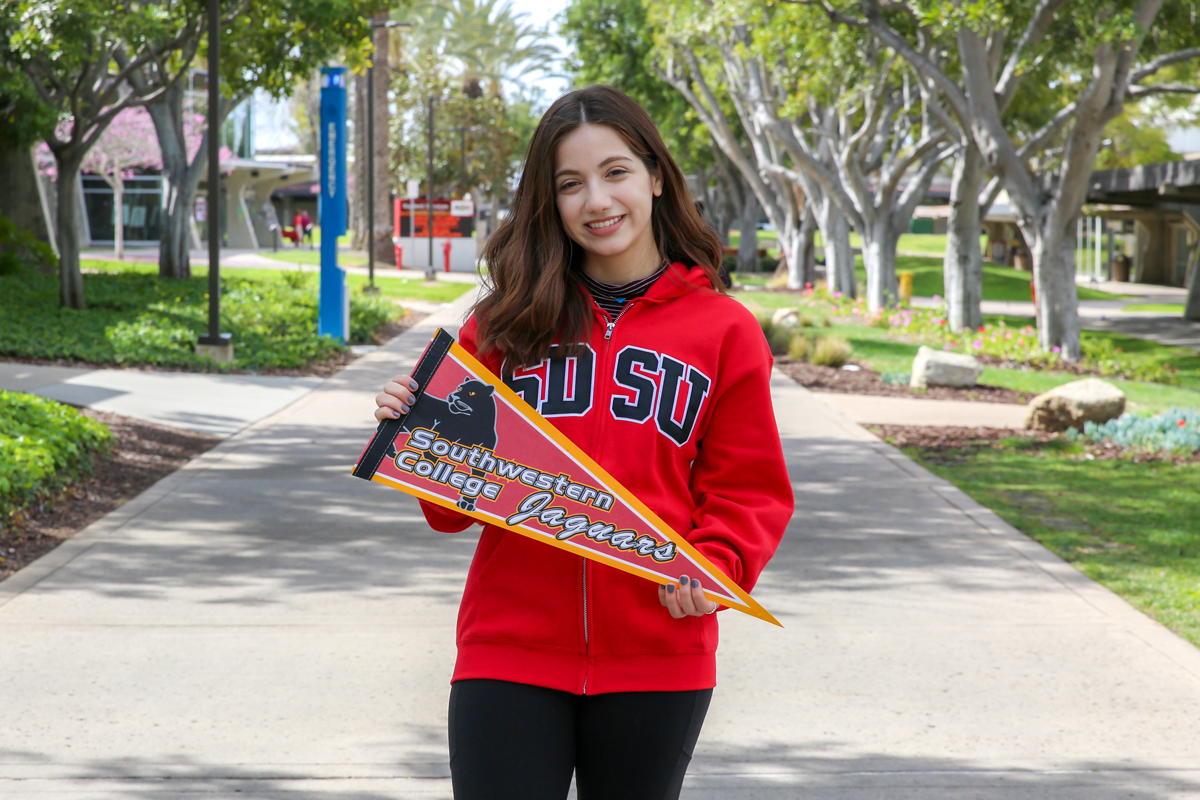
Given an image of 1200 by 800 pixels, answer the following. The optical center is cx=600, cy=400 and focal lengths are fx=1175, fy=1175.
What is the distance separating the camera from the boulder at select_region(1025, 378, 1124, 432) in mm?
10398

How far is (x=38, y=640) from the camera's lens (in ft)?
15.4

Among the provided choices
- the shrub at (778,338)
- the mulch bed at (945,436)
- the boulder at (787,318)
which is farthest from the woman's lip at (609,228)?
the boulder at (787,318)

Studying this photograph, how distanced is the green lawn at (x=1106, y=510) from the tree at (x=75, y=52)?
35.8 feet

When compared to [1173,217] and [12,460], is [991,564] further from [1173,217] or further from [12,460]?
[1173,217]

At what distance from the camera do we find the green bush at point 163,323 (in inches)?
510

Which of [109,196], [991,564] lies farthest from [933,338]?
[109,196]

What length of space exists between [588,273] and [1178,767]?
2.76 metres

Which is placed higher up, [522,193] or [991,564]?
[522,193]

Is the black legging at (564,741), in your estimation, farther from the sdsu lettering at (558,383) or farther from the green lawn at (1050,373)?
the green lawn at (1050,373)

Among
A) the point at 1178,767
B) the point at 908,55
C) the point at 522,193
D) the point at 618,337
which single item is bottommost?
the point at 1178,767

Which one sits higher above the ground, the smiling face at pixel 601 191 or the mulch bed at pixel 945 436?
the smiling face at pixel 601 191

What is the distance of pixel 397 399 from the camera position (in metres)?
2.16

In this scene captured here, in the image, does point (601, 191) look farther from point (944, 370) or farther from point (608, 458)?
point (944, 370)

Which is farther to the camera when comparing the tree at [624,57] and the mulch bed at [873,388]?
the tree at [624,57]
